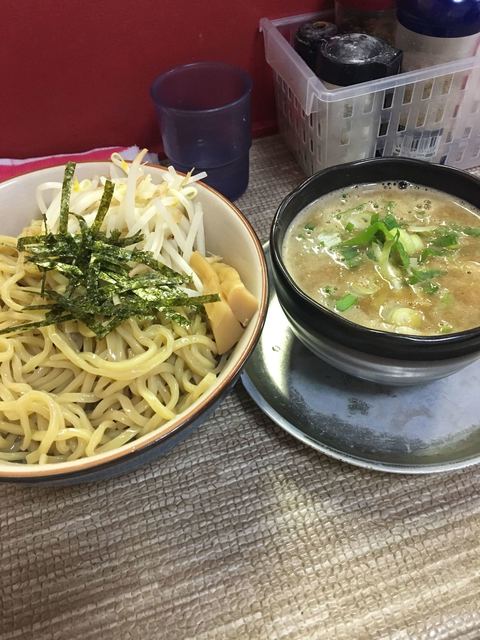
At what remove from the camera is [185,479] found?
1044mm

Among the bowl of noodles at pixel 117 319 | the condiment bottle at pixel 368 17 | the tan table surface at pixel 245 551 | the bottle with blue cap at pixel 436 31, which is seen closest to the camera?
the tan table surface at pixel 245 551

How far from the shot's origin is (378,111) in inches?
59.8

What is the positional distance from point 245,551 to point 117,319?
479mm

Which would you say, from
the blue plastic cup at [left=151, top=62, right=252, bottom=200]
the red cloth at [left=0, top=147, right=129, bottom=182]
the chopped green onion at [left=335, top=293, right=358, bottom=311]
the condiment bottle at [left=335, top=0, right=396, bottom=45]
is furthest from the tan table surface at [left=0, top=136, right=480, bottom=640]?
the condiment bottle at [left=335, top=0, right=396, bottom=45]

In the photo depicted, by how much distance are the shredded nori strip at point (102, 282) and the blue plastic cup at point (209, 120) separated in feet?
1.75

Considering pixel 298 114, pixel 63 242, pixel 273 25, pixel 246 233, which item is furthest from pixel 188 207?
pixel 273 25

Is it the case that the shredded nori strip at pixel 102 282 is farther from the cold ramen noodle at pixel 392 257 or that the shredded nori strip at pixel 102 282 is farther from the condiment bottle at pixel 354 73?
the condiment bottle at pixel 354 73

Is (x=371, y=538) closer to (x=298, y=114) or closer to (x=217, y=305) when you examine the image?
(x=217, y=305)

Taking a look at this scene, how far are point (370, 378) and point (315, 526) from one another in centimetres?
29

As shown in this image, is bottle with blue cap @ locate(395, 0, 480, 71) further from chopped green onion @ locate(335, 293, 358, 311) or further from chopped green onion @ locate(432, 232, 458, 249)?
chopped green onion @ locate(335, 293, 358, 311)

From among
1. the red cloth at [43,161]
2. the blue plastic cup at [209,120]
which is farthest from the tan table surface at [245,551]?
the red cloth at [43,161]

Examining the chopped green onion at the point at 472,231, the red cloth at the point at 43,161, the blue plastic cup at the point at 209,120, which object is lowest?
the red cloth at the point at 43,161

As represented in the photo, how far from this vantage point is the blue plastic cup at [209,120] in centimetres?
152

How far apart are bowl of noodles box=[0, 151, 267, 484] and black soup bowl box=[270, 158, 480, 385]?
75 mm
